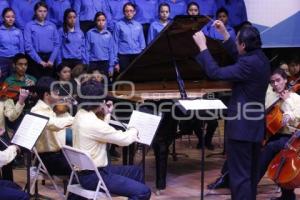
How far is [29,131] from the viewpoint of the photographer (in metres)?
4.93

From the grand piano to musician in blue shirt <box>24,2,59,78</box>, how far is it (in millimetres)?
1673

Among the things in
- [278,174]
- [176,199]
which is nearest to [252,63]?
[278,174]

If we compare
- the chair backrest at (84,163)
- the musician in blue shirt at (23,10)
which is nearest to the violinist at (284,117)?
the chair backrest at (84,163)

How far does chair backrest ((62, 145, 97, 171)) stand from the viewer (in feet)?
15.0

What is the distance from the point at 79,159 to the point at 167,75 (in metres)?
2.47

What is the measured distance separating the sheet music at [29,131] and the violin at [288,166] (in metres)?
2.03

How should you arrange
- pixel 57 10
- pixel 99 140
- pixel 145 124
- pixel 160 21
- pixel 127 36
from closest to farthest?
1. pixel 99 140
2. pixel 145 124
3. pixel 57 10
4. pixel 127 36
5. pixel 160 21

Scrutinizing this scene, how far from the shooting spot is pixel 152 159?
7945mm

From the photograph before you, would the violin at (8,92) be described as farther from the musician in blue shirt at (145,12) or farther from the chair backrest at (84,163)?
the musician in blue shirt at (145,12)

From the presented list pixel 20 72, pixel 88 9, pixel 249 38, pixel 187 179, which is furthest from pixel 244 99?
pixel 88 9

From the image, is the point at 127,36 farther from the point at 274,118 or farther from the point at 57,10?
the point at 274,118

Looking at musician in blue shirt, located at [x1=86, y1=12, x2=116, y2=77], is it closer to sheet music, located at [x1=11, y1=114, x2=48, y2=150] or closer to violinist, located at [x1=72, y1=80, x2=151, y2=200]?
sheet music, located at [x1=11, y1=114, x2=48, y2=150]

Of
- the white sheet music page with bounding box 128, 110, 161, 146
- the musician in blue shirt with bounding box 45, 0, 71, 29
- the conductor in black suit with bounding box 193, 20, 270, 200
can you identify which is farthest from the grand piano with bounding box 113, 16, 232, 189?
the musician in blue shirt with bounding box 45, 0, 71, 29

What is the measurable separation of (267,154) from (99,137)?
74.3 inches
